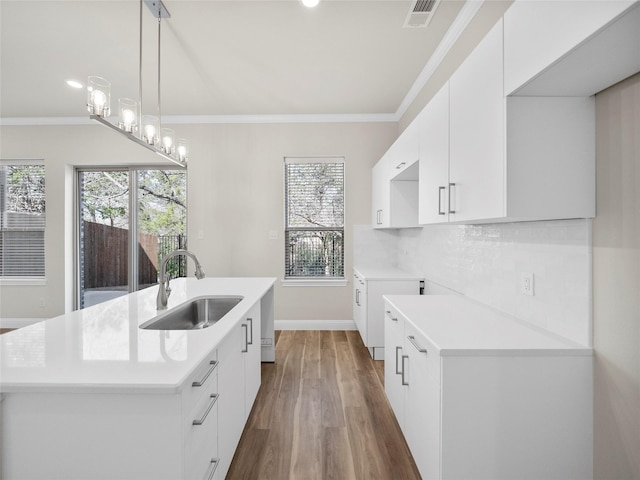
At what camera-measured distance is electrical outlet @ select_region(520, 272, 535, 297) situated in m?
1.62

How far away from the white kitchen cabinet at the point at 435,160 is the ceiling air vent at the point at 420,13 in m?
0.63

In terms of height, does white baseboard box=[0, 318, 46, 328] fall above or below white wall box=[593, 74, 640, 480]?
below

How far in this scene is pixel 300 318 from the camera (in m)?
4.33

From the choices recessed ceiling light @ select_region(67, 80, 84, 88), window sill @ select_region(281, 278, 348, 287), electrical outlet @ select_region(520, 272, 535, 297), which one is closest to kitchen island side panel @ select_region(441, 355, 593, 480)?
electrical outlet @ select_region(520, 272, 535, 297)

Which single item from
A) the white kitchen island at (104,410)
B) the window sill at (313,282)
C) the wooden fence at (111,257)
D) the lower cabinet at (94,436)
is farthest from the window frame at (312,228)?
the lower cabinet at (94,436)

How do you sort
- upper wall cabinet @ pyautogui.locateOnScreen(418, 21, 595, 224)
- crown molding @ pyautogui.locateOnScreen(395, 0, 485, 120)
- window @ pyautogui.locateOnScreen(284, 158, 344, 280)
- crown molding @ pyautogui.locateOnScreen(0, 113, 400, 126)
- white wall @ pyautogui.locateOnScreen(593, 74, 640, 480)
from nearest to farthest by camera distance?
white wall @ pyautogui.locateOnScreen(593, 74, 640, 480) → upper wall cabinet @ pyautogui.locateOnScreen(418, 21, 595, 224) → crown molding @ pyautogui.locateOnScreen(395, 0, 485, 120) → crown molding @ pyautogui.locateOnScreen(0, 113, 400, 126) → window @ pyautogui.locateOnScreen(284, 158, 344, 280)

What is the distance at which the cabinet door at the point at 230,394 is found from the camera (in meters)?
1.45

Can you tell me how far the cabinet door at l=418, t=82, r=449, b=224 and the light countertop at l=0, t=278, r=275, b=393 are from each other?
1288mm

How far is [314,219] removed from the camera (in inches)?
172

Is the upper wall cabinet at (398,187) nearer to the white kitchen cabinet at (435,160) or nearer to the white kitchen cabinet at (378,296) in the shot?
the white kitchen cabinet at (435,160)

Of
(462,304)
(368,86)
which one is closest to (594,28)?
(462,304)

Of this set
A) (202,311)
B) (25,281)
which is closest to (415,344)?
(202,311)

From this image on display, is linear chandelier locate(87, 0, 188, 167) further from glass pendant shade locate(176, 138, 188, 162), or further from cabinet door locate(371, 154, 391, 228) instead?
cabinet door locate(371, 154, 391, 228)

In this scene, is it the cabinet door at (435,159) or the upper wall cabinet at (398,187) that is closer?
the cabinet door at (435,159)
